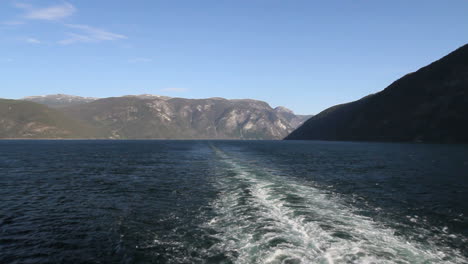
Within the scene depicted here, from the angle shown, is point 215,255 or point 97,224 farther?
point 97,224

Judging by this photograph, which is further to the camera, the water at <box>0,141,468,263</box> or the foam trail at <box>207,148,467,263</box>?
the water at <box>0,141,468,263</box>

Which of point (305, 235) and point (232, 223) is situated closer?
point (305, 235)

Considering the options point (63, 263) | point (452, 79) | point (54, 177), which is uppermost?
point (452, 79)

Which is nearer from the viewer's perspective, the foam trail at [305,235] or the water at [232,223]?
the foam trail at [305,235]

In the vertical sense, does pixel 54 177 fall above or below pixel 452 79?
below

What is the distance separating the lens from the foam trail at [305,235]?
15.0 metres

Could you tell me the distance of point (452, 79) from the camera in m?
196

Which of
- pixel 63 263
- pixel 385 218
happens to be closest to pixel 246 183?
pixel 385 218

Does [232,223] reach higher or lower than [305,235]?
lower

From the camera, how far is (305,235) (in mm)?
18359

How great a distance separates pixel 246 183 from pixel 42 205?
23.0 meters

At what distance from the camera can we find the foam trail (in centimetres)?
1505

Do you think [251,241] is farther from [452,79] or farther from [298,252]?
[452,79]

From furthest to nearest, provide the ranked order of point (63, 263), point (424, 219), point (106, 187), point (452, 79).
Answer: point (452, 79) → point (106, 187) → point (424, 219) → point (63, 263)
